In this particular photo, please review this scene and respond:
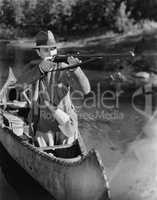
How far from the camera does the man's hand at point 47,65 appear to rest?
436 centimetres

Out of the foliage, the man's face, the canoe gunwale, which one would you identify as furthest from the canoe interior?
the foliage

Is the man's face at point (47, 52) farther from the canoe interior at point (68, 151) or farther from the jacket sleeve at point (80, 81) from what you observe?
the canoe interior at point (68, 151)

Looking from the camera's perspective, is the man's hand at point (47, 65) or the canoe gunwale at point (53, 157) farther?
the man's hand at point (47, 65)

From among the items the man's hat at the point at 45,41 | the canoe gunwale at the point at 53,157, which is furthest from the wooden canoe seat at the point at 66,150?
the man's hat at the point at 45,41

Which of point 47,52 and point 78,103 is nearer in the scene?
point 47,52

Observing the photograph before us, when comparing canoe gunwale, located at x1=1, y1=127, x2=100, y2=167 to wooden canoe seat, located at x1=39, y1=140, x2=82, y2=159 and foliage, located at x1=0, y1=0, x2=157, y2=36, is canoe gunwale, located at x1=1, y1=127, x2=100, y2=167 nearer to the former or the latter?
wooden canoe seat, located at x1=39, y1=140, x2=82, y2=159

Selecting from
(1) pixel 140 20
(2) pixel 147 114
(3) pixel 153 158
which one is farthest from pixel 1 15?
(3) pixel 153 158

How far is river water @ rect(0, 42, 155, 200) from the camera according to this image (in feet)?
17.1

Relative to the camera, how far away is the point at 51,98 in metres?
4.53

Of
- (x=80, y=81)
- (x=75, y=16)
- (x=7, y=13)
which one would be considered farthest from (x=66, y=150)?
(x=75, y=16)

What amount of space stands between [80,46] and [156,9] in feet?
8.06

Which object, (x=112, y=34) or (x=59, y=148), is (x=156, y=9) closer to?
(x=112, y=34)

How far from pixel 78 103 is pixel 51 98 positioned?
4.75 m

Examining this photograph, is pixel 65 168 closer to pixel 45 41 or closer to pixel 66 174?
pixel 66 174
